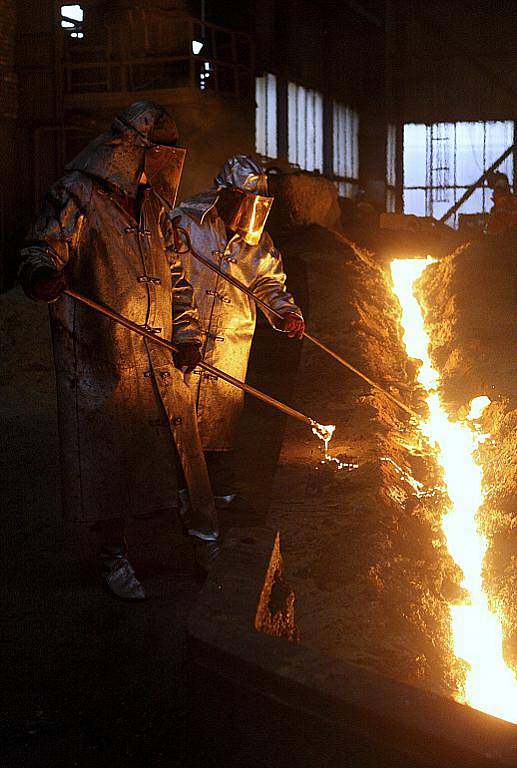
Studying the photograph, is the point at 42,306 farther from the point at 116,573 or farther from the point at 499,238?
the point at 116,573

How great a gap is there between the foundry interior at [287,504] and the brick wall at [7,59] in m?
0.04

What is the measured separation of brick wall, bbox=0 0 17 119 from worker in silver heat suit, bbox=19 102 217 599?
1149 centimetres

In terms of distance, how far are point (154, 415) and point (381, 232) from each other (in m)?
10.2

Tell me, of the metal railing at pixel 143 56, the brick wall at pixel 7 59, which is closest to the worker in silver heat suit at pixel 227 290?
the metal railing at pixel 143 56

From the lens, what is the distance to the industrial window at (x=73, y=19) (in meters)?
14.9

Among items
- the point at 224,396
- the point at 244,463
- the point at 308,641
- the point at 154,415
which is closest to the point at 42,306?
the point at 244,463

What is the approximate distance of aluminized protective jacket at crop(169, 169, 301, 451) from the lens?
4895 millimetres

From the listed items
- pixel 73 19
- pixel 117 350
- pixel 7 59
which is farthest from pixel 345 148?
pixel 117 350

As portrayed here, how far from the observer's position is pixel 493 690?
3332 mm

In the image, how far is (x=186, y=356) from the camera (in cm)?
389

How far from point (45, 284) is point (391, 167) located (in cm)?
2000

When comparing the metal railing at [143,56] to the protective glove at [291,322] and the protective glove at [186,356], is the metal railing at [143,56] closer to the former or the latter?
the protective glove at [291,322]

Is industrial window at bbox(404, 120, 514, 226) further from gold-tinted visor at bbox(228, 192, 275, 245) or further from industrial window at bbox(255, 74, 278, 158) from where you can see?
gold-tinted visor at bbox(228, 192, 275, 245)

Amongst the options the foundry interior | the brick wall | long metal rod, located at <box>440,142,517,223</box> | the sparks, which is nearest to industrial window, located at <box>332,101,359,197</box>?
long metal rod, located at <box>440,142,517,223</box>
